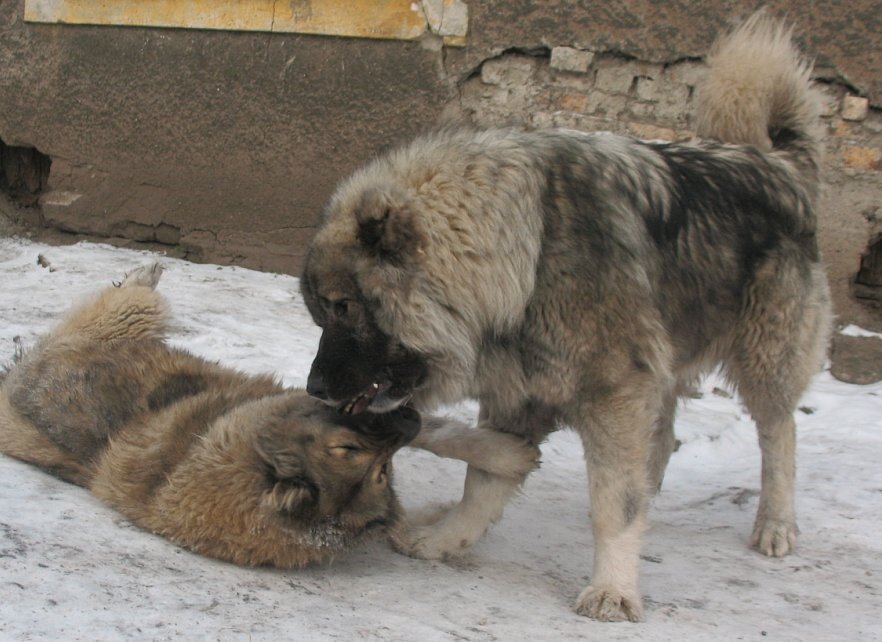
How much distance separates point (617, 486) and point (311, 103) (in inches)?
185

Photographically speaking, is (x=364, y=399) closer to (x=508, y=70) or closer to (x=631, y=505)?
(x=631, y=505)

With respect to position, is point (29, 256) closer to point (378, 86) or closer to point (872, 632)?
point (378, 86)

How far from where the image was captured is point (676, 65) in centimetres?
666

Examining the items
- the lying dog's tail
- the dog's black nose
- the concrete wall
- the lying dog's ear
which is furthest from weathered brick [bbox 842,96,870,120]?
the lying dog's ear

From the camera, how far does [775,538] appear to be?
162 inches

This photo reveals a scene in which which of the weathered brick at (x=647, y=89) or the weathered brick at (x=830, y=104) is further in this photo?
the weathered brick at (x=647, y=89)

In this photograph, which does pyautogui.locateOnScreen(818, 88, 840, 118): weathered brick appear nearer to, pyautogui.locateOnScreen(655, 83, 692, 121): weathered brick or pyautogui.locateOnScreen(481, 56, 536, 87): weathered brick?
pyautogui.locateOnScreen(655, 83, 692, 121): weathered brick

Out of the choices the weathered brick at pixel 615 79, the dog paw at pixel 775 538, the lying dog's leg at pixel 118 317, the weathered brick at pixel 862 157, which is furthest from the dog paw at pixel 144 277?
the weathered brick at pixel 862 157

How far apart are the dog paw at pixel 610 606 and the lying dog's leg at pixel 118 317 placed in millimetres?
2470

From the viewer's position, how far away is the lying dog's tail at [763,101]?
13.7 ft

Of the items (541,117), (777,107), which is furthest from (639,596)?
(541,117)

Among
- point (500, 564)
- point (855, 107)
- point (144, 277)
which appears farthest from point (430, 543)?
point (855, 107)

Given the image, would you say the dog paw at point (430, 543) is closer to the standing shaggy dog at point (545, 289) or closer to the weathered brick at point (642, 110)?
the standing shaggy dog at point (545, 289)

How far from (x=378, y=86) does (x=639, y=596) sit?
4675mm
